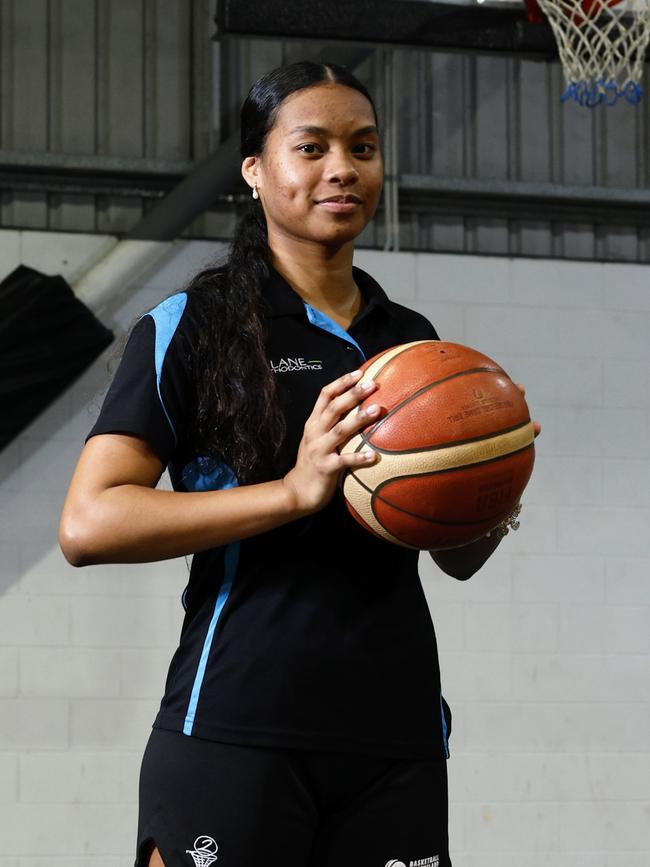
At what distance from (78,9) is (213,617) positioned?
4.28 metres

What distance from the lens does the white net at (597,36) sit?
3.25 metres

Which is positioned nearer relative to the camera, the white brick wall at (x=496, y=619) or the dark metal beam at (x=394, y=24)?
the dark metal beam at (x=394, y=24)

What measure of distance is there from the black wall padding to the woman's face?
3096 mm

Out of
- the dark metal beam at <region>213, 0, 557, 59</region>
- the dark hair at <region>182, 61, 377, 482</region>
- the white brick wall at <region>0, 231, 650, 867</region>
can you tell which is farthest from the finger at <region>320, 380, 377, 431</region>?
the white brick wall at <region>0, 231, 650, 867</region>

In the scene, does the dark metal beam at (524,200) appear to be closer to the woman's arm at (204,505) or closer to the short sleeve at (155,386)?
the short sleeve at (155,386)

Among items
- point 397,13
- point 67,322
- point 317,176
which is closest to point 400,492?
point 317,176

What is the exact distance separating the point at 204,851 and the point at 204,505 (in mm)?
408

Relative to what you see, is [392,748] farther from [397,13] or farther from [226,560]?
[397,13]

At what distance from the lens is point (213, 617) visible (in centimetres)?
151

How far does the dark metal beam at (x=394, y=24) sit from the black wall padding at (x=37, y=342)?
1669mm

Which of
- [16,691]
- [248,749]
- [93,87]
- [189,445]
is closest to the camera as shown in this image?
[248,749]

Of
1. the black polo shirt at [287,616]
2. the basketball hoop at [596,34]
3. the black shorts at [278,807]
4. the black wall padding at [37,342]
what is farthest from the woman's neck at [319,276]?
the black wall padding at [37,342]

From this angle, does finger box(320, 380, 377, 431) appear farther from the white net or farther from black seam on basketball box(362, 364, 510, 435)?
the white net

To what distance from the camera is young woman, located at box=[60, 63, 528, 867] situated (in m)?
1.43
